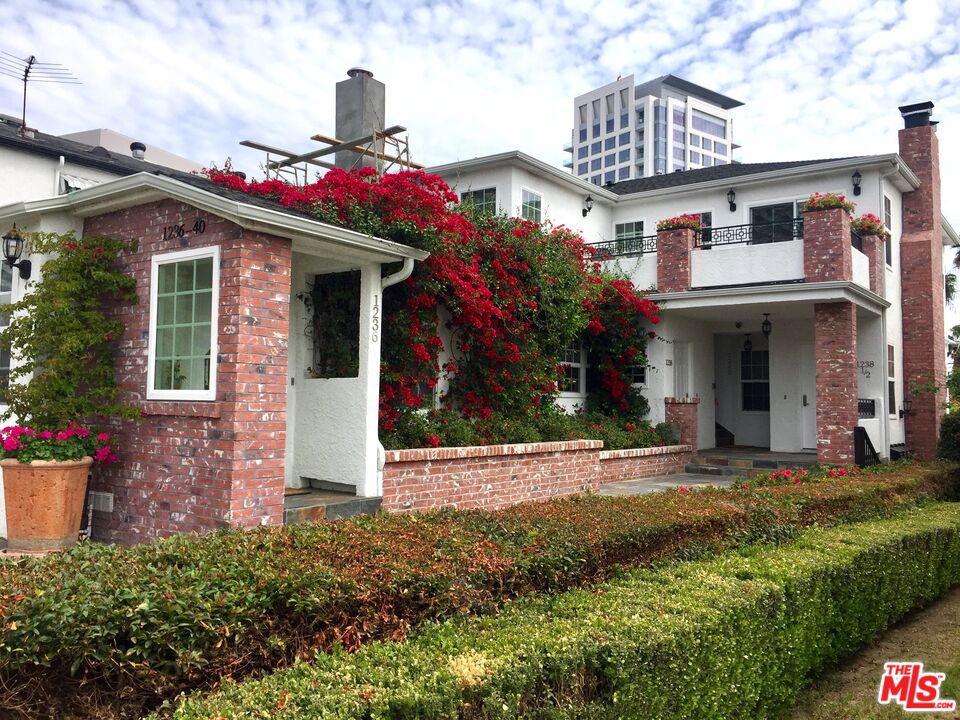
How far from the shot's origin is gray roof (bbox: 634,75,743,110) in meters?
121

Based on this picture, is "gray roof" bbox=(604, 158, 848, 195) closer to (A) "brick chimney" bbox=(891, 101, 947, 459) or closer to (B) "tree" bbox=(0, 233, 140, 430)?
(A) "brick chimney" bbox=(891, 101, 947, 459)

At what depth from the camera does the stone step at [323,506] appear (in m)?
7.29

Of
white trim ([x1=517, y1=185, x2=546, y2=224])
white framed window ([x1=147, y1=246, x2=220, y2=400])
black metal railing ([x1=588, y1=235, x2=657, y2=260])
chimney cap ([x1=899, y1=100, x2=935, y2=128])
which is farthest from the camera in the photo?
chimney cap ([x1=899, y1=100, x2=935, y2=128])

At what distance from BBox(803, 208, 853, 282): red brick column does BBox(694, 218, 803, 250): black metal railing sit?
2.79 feet

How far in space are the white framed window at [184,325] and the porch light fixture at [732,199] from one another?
1276 centimetres

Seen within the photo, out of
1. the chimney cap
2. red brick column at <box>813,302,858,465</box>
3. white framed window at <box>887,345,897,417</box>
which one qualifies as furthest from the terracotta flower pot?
the chimney cap

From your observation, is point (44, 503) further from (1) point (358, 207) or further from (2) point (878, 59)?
(2) point (878, 59)

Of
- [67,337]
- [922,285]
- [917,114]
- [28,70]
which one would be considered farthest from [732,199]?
[28,70]

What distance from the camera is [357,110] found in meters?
15.1

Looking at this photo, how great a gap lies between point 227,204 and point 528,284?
5.87 meters

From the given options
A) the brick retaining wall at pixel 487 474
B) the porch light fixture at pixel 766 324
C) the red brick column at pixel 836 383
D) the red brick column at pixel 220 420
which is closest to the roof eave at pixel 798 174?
the porch light fixture at pixel 766 324

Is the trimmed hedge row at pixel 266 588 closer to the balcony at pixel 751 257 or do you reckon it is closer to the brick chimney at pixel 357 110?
the balcony at pixel 751 257

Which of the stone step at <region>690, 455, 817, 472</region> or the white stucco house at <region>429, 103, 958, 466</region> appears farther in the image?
the white stucco house at <region>429, 103, 958, 466</region>

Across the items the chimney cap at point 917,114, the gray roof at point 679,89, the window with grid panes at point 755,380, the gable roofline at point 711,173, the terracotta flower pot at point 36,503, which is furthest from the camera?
the gray roof at point 679,89
